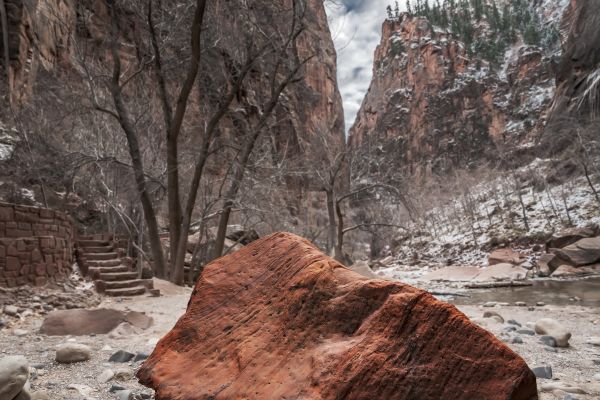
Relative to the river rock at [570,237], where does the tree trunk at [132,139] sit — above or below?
above

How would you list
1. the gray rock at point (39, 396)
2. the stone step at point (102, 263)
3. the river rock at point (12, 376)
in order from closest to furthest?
the river rock at point (12, 376), the gray rock at point (39, 396), the stone step at point (102, 263)

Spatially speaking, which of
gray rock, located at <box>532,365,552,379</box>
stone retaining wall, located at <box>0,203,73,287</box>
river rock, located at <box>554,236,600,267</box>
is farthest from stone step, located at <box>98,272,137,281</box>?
river rock, located at <box>554,236,600,267</box>

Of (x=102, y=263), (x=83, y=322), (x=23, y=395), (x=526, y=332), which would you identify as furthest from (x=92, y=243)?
(x=526, y=332)

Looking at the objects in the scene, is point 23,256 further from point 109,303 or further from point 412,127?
point 412,127

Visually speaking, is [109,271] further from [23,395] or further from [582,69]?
[582,69]

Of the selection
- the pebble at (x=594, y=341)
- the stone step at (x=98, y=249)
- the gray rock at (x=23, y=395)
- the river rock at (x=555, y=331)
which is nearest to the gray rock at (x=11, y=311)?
the gray rock at (x=23, y=395)

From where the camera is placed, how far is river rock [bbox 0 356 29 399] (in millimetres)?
2111

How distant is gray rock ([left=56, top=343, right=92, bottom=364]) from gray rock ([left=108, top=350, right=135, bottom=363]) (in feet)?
0.63

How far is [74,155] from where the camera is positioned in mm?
10344

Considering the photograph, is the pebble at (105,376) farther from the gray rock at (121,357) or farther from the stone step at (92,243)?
the stone step at (92,243)

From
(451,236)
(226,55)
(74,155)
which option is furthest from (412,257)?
(74,155)

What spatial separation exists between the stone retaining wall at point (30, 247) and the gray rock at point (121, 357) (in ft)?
13.7

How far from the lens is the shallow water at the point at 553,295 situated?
9703mm

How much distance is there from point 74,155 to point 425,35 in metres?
102
